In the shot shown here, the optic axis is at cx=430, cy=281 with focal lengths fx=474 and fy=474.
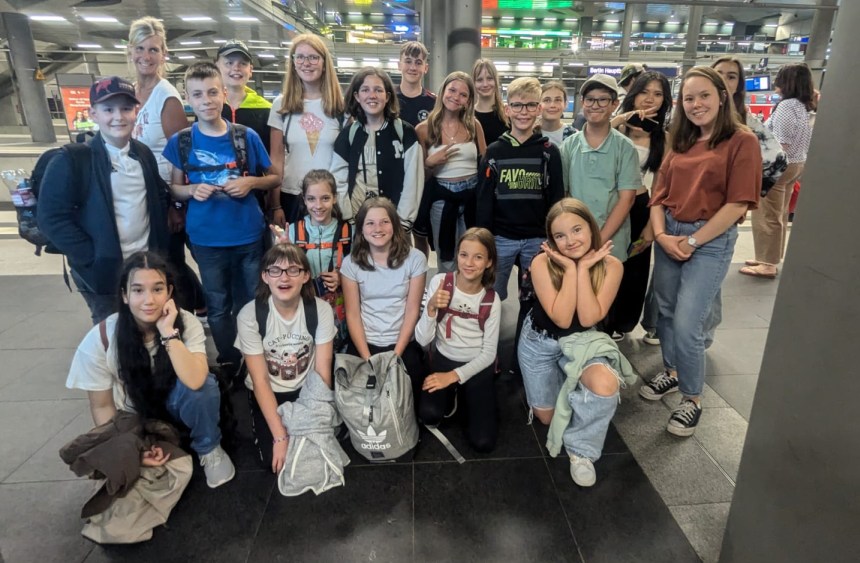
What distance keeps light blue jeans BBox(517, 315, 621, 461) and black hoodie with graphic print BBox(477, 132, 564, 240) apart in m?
0.63

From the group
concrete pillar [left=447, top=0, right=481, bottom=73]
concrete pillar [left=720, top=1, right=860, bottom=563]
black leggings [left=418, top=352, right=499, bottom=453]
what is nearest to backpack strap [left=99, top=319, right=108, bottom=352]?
black leggings [left=418, top=352, right=499, bottom=453]

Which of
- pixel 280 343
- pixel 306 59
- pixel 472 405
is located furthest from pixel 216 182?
pixel 472 405

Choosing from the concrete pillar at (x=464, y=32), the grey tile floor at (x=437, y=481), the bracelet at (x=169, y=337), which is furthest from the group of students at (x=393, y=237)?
the concrete pillar at (x=464, y=32)

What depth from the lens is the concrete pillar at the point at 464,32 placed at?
19.9 feet

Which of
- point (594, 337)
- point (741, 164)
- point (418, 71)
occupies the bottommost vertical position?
point (594, 337)

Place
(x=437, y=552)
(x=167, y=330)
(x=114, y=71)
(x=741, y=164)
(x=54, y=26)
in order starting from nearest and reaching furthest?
(x=437, y=552) → (x=167, y=330) → (x=741, y=164) → (x=114, y=71) → (x=54, y=26)

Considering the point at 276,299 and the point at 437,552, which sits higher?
the point at 276,299

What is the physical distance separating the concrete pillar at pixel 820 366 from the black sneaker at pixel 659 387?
1.42 metres

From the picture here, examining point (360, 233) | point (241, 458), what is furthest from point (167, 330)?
point (360, 233)

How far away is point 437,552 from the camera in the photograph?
71.2 inches

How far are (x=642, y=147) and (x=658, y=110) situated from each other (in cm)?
23

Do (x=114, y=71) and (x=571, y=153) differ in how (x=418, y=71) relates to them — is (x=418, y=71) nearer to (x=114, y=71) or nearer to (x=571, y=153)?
(x=571, y=153)

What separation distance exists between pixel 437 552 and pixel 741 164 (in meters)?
2.12

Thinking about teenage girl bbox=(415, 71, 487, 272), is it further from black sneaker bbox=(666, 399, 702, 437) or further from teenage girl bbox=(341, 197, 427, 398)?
black sneaker bbox=(666, 399, 702, 437)
